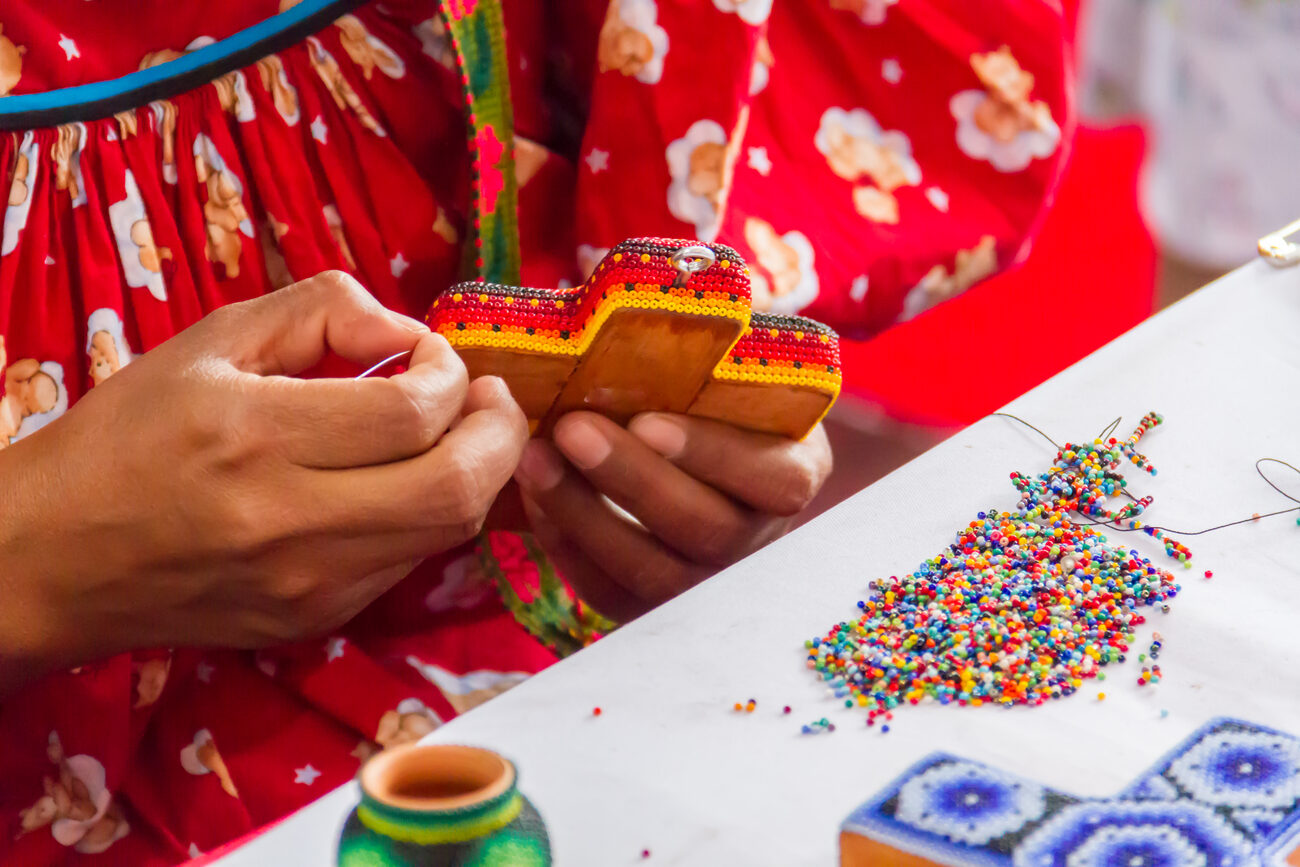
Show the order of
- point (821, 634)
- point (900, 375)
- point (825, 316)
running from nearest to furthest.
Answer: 1. point (821, 634)
2. point (825, 316)
3. point (900, 375)

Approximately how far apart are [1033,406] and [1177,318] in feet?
0.55

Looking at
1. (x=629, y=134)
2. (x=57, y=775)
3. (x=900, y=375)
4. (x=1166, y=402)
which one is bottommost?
(x=57, y=775)

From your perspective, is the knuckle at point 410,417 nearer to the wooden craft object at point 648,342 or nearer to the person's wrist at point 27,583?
the wooden craft object at point 648,342

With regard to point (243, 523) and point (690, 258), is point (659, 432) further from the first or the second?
point (243, 523)

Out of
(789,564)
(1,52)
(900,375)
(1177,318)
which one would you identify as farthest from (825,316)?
(1,52)

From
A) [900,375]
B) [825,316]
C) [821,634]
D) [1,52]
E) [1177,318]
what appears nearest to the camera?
[821,634]

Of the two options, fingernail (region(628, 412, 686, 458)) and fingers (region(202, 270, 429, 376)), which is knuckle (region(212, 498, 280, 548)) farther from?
fingernail (region(628, 412, 686, 458))

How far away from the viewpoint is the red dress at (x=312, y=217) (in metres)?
0.76

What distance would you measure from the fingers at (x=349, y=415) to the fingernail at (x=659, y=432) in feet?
0.56

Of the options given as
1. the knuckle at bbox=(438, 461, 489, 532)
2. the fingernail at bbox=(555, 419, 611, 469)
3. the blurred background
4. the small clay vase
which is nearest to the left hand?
the fingernail at bbox=(555, 419, 611, 469)

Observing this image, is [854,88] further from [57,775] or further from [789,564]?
[57,775]

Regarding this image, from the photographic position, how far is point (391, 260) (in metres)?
0.88

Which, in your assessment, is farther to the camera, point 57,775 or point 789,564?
point 57,775

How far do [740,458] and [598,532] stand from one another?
4.5 inches
